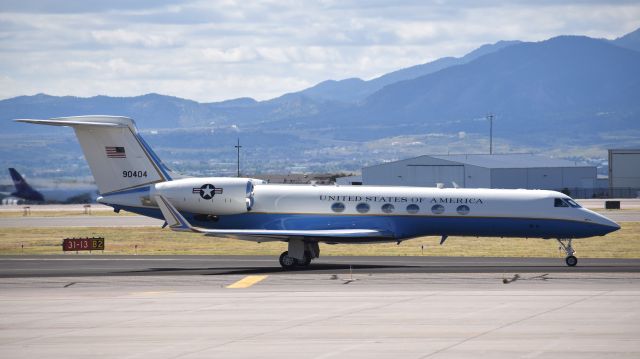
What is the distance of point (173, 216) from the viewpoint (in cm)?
3475

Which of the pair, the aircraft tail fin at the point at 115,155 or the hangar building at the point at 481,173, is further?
the hangar building at the point at 481,173

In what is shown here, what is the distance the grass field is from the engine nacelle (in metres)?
6.96

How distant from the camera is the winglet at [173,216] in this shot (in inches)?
1360

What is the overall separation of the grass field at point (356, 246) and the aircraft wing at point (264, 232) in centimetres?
736

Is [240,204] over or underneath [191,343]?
over

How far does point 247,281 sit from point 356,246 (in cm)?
1490

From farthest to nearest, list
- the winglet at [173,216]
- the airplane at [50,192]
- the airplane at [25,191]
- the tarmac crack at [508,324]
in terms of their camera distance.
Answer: the airplane at [25,191], the airplane at [50,192], the winglet at [173,216], the tarmac crack at [508,324]

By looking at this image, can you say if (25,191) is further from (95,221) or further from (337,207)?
(337,207)

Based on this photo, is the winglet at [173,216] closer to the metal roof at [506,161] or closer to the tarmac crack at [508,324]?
the tarmac crack at [508,324]

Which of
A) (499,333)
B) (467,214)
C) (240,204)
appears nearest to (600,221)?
(467,214)

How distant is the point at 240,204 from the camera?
37.2 m

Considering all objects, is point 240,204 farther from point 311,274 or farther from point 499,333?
point 499,333

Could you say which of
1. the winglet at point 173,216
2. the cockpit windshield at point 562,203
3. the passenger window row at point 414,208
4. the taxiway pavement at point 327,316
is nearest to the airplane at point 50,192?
the passenger window row at point 414,208

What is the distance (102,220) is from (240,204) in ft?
123
